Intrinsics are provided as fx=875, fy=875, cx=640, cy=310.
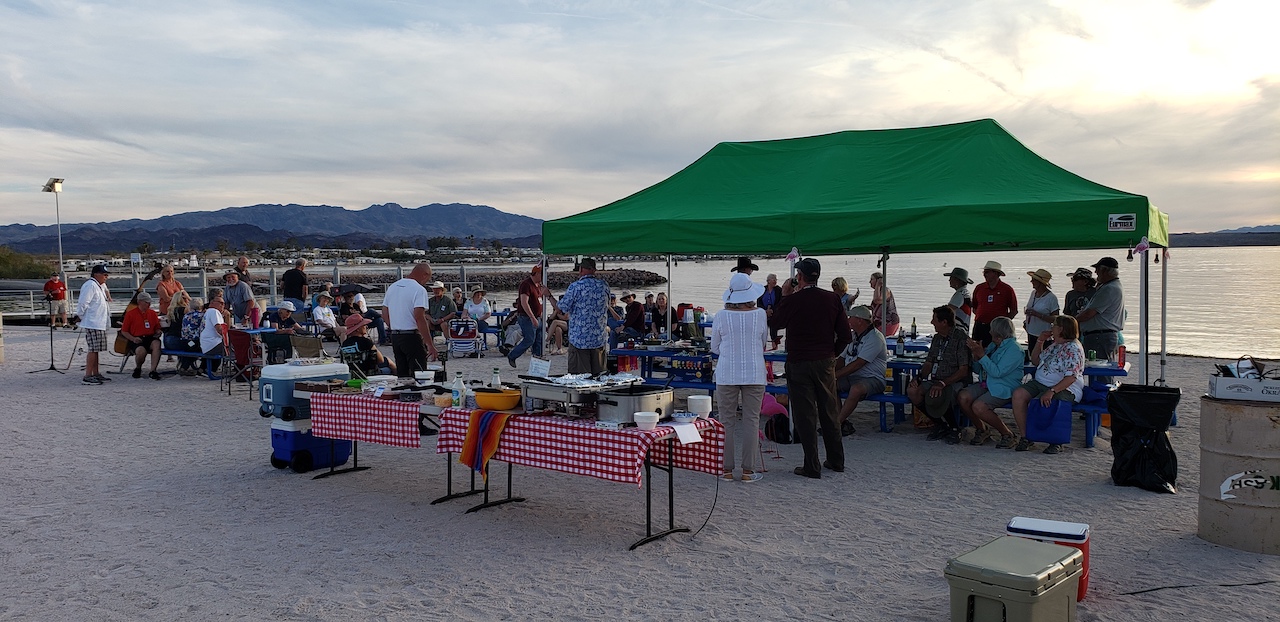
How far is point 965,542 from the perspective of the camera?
14.9ft

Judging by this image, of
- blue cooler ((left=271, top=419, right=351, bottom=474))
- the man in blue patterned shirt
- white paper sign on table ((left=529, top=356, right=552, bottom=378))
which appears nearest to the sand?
blue cooler ((left=271, top=419, right=351, bottom=474))

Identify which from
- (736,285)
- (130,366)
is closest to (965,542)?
(736,285)

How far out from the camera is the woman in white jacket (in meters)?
5.68

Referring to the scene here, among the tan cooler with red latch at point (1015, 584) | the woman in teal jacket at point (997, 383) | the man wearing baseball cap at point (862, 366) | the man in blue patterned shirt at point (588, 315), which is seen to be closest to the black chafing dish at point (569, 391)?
the tan cooler with red latch at point (1015, 584)

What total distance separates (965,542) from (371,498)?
3.51 metres

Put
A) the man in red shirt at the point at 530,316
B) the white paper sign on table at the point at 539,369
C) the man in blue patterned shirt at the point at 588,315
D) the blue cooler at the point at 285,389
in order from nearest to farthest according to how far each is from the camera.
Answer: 1. the white paper sign on table at the point at 539,369
2. the blue cooler at the point at 285,389
3. the man in blue patterned shirt at the point at 588,315
4. the man in red shirt at the point at 530,316

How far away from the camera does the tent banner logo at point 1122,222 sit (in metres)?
6.16

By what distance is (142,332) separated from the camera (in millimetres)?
11297

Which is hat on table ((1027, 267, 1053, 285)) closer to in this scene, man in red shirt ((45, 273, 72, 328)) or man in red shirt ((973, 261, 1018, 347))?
man in red shirt ((973, 261, 1018, 347))

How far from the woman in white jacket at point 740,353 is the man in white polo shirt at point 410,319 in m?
3.04

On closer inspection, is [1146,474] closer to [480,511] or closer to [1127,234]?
[1127,234]

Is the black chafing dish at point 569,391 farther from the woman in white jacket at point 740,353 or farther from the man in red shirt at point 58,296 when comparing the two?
the man in red shirt at point 58,296

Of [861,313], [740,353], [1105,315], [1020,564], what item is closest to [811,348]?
[740,353]

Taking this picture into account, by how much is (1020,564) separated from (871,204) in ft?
14.9
